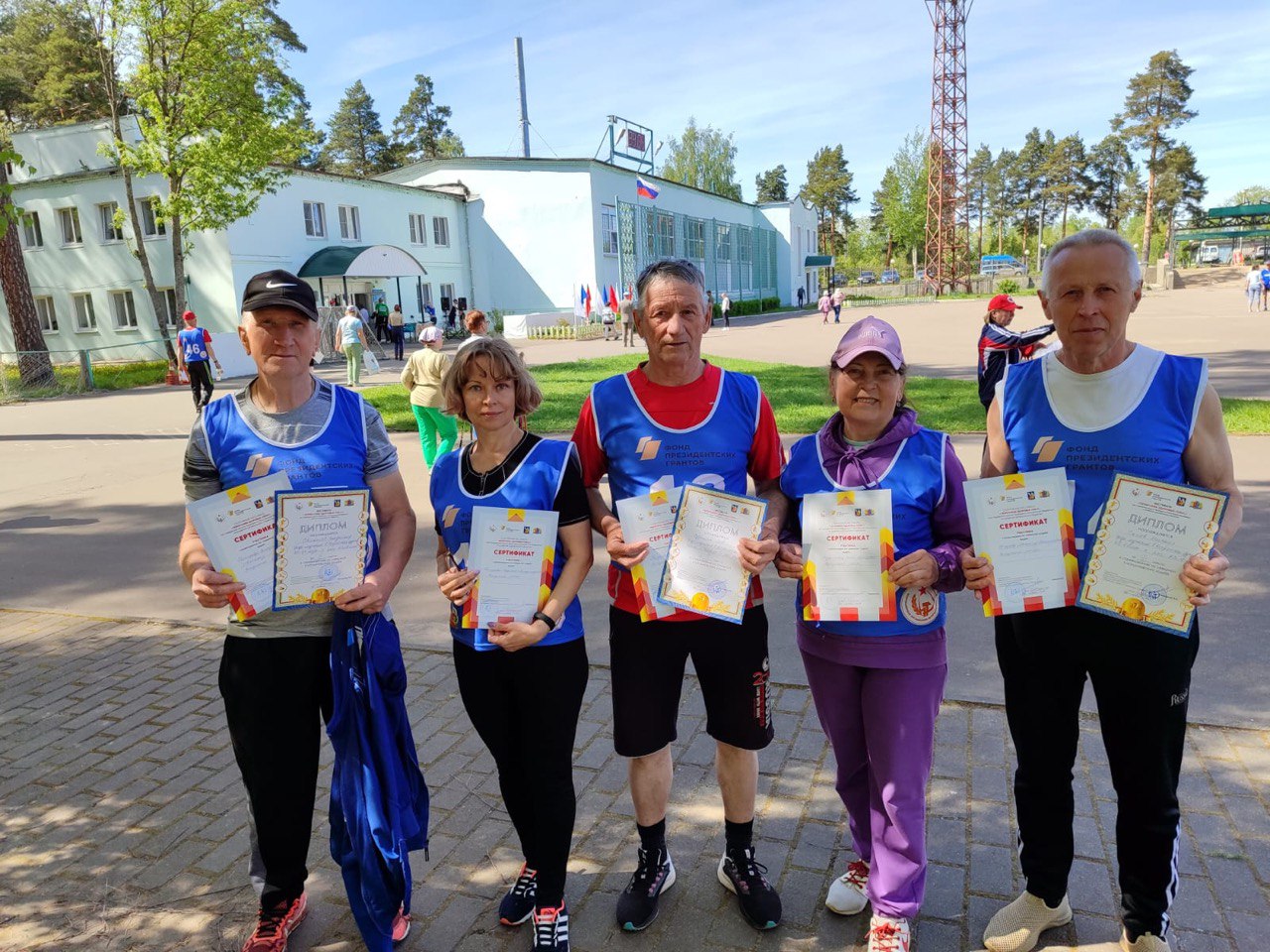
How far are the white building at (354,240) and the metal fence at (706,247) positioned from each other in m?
0.19

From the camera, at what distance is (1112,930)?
9.46 feet

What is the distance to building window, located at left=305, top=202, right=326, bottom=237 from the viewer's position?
3519 cm

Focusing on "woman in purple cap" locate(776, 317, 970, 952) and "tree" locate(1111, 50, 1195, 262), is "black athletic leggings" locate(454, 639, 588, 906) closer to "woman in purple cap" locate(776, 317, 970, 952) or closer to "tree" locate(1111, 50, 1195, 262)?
"woman in purple cap" locate(776, 317, 970, 952)

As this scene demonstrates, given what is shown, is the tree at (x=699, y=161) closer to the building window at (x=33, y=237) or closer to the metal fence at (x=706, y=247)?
the metal fence at (x=706, y=247)

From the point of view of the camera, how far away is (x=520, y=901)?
3.09m

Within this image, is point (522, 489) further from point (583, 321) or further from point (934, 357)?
point (583, 321)

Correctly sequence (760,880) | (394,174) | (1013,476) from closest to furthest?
(1013,476) → (760,880) → (394,174)

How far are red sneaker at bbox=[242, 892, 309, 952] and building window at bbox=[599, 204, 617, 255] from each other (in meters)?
44.9

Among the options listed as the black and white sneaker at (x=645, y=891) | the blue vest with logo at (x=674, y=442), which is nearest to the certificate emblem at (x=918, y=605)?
the blue vest with logo at (x=674, y=442)

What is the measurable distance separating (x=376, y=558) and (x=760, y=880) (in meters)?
1.78

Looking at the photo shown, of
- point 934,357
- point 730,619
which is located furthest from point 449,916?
point 934,357

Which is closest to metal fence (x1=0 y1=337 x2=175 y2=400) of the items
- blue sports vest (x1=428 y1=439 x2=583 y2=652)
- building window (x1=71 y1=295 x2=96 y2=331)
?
building window (x1=71 y1=295 x2=96 y2=331)

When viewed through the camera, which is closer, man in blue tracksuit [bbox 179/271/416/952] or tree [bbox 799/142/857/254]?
man in blue tracksuit [bbox 179/271/416/952]

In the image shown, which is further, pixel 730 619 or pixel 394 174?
pixel 394 174
